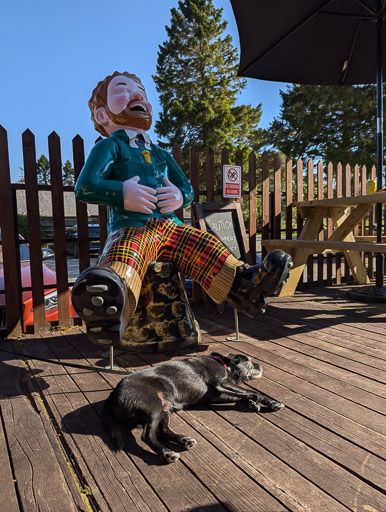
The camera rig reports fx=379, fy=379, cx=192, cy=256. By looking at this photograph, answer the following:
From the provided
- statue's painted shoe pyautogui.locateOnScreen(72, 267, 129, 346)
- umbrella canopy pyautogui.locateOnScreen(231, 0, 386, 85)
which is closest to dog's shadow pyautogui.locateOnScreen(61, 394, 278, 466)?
statue's painted shoe pyautogui.locateOnScreen(72, 267, 129, 346)

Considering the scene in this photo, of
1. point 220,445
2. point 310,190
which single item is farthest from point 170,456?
point 310,190

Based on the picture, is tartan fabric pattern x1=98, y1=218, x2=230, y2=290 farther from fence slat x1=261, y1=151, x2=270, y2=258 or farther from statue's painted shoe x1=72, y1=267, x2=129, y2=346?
fence slat x1=261, y1=151, x2=270, y2=258

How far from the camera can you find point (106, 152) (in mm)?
2449

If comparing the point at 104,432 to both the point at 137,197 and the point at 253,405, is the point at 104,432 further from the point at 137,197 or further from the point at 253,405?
the point at 137,197

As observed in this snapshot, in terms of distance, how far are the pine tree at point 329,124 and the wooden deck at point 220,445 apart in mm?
17572

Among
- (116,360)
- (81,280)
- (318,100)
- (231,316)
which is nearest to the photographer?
(81,280)

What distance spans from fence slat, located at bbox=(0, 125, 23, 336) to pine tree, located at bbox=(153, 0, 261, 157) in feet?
70.4

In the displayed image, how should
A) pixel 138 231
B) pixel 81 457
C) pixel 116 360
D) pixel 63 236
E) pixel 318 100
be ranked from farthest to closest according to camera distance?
pixel 318 100, pixel 63 236, pixel 116 360, pixel 138 231, pixel 81 457

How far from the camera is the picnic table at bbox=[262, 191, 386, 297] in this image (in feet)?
12.1

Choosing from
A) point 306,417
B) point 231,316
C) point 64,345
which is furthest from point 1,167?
point 306,417

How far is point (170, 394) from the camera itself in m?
1.78

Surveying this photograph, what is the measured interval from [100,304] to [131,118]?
4.90 ft

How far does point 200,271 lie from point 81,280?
0.94 m

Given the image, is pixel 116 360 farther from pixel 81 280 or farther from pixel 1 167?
pixel 1 167
